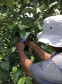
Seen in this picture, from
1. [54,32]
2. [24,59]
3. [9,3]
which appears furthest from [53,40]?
[9,3]

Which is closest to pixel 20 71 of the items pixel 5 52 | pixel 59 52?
pixel 5 52

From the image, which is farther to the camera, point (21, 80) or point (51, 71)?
point (21, 80)

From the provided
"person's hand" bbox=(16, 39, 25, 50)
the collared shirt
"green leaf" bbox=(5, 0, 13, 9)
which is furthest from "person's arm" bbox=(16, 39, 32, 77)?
"green leaf" bbox=(5, 0, 13, 9)

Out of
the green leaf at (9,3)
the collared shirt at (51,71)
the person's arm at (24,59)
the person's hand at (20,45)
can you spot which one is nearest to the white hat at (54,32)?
the collared shirt at (51,71)

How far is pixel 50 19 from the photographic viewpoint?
1497 mm

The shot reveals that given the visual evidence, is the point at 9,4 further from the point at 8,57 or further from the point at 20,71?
the point at 20,71

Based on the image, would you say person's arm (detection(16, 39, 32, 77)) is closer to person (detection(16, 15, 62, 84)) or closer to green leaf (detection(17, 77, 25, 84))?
person (detection(16, 15, 62, 84))

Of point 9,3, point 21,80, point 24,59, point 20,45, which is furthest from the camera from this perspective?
point 21,80

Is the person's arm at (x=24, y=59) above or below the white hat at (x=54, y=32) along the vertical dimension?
below

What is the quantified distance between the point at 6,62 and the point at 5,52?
0.65ft

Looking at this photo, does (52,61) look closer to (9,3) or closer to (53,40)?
(53,40)

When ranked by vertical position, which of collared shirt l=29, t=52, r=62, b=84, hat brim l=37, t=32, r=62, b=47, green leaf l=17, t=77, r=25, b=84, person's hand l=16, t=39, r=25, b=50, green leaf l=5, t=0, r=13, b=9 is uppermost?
green leaf l=5, t=0, r=13, b=9

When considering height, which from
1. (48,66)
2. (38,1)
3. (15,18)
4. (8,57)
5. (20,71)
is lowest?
(20,71)

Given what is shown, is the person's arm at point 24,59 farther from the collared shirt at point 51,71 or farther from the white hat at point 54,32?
the white hat at point 54,32
